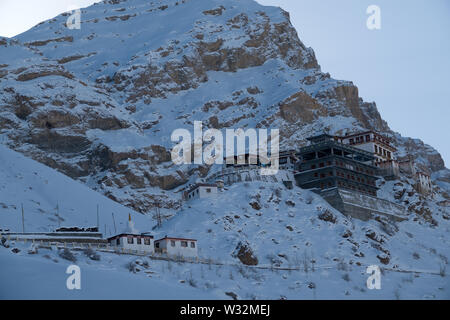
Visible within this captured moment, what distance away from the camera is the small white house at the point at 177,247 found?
285ft

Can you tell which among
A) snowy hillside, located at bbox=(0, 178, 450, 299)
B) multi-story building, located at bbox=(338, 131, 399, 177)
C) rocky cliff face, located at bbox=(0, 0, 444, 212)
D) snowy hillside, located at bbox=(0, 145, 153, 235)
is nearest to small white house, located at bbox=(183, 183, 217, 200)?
snowy hillside, located at bbox=(0, 178, 450, 299)

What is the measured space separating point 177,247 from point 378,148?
6571 cm

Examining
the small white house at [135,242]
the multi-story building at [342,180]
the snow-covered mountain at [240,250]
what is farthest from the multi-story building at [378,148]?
the small white house at [135,242]

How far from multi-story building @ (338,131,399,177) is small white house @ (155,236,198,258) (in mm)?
55071

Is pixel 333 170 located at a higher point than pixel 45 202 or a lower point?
higher

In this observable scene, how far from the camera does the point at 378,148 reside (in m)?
140

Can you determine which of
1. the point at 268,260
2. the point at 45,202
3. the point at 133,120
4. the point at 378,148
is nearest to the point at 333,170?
the point at 378,148

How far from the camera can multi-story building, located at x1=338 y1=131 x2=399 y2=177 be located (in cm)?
13125

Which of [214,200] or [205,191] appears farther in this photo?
[205,191]

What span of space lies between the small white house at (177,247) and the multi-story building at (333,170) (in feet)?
119

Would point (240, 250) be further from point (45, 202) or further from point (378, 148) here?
point (378, 148)
